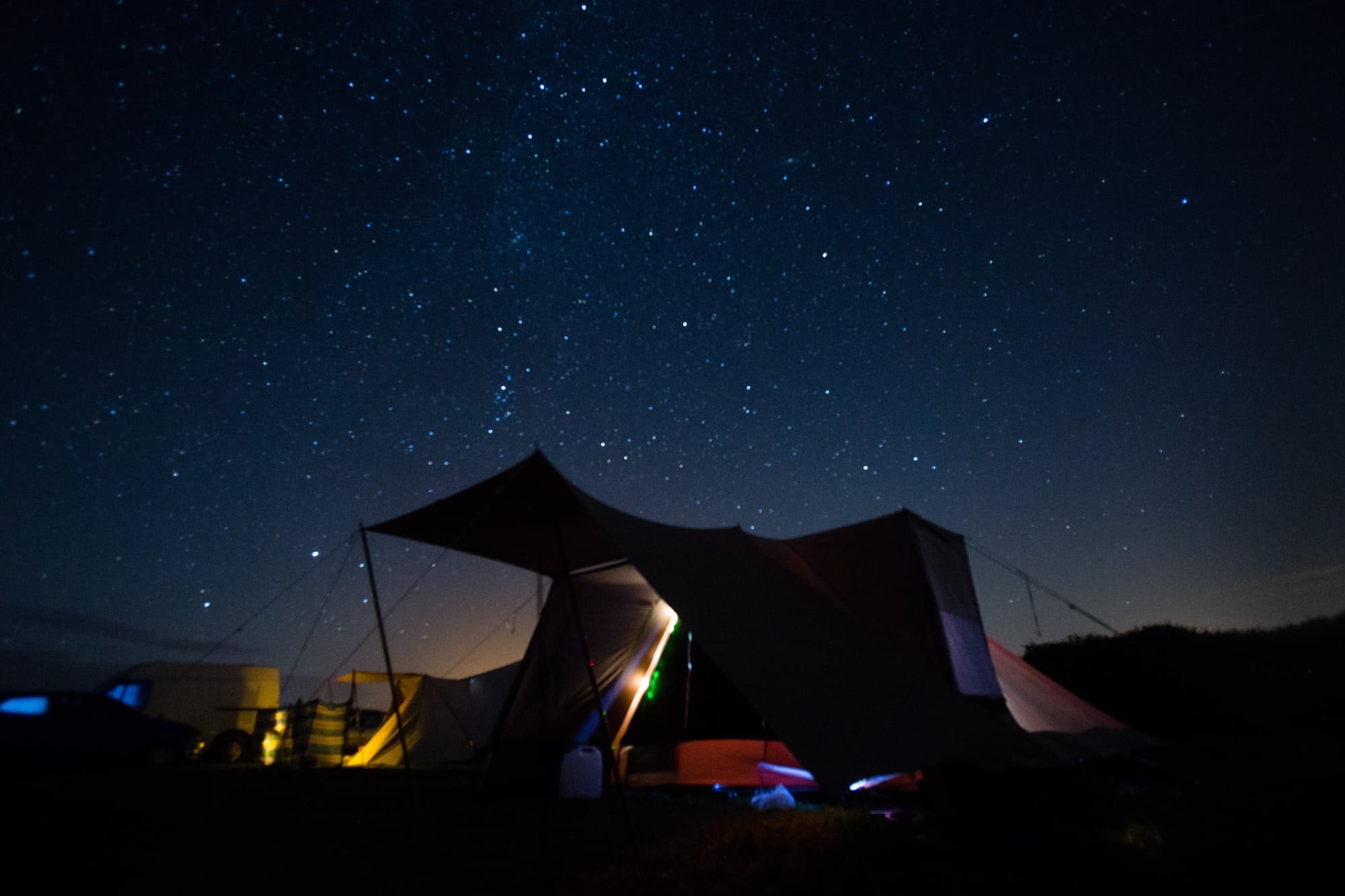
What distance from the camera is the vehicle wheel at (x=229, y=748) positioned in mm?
11867

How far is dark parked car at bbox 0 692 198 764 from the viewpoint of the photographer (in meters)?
7.05

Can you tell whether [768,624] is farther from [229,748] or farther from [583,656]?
[229,748]

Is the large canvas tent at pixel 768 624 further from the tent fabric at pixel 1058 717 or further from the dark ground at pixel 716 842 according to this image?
the tent fabric at pixel 1058 717

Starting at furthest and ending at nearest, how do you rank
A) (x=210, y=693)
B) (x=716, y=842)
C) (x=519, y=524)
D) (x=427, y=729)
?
(x=210, y=693)
(x=427, y=729)
(x=519, y=524)
(x=716, y=842)

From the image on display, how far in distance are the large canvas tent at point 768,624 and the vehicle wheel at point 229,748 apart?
8889 millimetres

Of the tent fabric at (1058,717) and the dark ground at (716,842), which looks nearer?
the dark ground at (716,842)

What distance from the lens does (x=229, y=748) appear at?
39.6 ft

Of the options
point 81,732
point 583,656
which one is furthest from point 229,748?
point 583,656

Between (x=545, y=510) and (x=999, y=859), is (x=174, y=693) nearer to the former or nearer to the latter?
(x=545, y=510)

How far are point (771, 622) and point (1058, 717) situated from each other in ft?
15.4

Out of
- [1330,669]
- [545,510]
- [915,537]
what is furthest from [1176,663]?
[545,510]

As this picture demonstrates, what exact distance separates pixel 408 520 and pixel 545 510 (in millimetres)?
1274

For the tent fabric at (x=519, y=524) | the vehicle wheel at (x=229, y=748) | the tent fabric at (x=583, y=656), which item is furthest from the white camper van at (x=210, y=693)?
the tent fabric at (x=519, y=524)

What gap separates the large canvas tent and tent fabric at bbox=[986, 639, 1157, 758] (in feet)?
2.77
